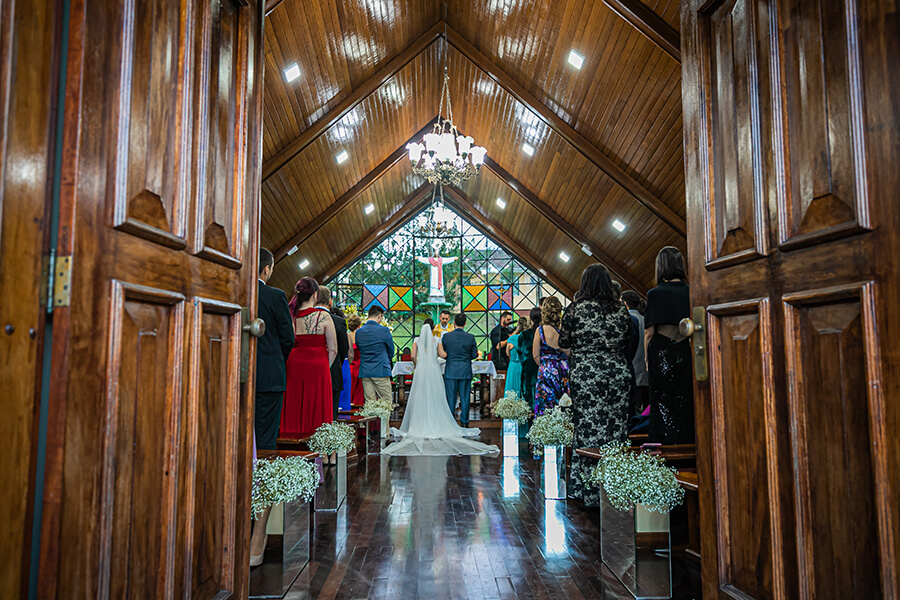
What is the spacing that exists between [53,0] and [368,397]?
5688 millimetres

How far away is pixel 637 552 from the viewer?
2.25m

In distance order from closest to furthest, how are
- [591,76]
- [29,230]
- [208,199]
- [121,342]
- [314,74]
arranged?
1. [29,230]
2. [121,342]
3. [208,199]
4. [591,76]
5. [314,74]

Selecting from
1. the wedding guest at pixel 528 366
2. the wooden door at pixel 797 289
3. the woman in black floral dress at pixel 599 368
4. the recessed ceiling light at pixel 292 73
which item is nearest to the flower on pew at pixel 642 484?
the wooden door at pixel 797 289

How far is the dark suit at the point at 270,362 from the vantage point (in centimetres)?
297

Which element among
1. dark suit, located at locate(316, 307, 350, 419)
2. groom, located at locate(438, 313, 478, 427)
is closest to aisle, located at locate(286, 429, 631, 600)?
dark suit, located at locate(316, 307, 350, 419)

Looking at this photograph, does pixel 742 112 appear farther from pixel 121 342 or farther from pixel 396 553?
pixel 396 553

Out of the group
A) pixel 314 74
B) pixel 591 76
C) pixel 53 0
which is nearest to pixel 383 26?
pixel 314 74

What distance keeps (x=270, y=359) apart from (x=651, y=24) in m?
4.73

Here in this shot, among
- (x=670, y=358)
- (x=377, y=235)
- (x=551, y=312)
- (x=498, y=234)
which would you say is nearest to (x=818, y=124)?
(x=670, y=358)

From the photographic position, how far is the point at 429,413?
6504 mm

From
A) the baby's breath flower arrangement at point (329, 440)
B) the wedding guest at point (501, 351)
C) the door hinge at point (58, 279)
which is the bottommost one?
the baby's breath flower arrangement at point (329, 440)

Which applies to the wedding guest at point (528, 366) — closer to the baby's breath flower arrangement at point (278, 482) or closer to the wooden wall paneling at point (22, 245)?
the baby's breath flower arrangement at point (278, 482)

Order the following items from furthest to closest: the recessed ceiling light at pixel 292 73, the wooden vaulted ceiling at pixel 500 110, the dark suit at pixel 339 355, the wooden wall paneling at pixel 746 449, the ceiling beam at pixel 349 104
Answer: the ceiling beam at pixel 349 104
the recessed ceiling light at pixel 292 73
the wooden vaulted ceiling at pixel 500 110
the dark suit at pixel 339 355
the wooden wall paneling at pixel 746 449

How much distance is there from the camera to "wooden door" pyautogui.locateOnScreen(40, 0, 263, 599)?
3.30 ft
